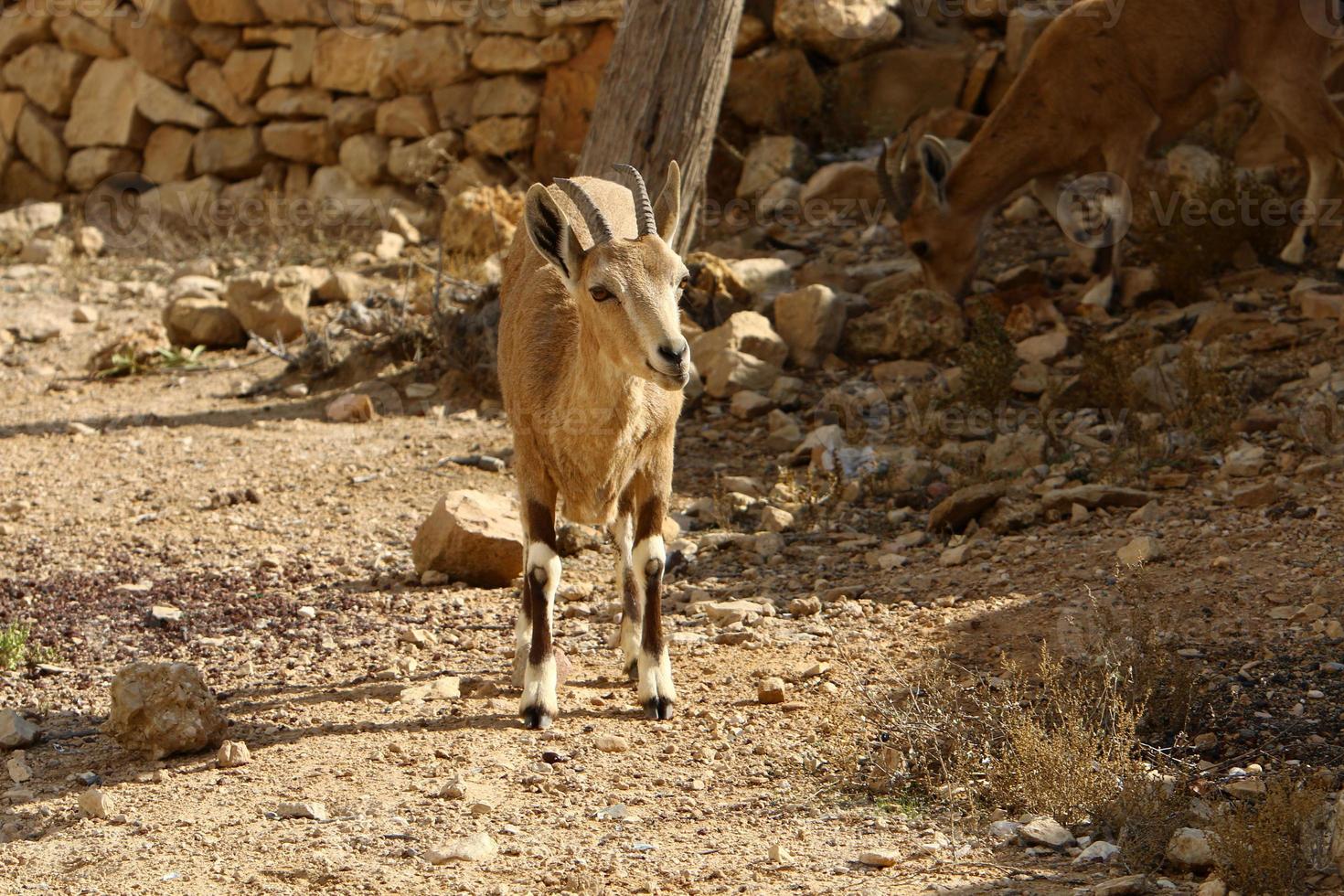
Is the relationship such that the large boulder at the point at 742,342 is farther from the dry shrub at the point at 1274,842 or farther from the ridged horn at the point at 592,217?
the dry shrub at the point at 1274,842

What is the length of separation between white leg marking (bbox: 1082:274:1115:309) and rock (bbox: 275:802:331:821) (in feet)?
23.1

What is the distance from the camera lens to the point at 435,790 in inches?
187

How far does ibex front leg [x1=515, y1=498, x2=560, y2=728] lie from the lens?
5293mm

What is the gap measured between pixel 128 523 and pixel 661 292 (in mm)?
3926

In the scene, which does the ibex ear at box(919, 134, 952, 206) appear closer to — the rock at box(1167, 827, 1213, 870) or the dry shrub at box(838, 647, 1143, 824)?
the dry shrub at box(838, 647, 1143, 824)

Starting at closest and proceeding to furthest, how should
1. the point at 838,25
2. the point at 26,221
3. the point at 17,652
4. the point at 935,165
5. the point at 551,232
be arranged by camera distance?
the point at 551,232 → the point at 17,652 → the point at 935,165 → the point at 838,25 → the point at 26,221

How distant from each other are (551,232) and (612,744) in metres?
1.81

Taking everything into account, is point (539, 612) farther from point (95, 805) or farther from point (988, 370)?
point (988, 370)

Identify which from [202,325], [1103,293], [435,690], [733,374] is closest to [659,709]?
[435,690]

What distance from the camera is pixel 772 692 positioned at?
17.7ft

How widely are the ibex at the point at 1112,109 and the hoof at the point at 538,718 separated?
6139mm

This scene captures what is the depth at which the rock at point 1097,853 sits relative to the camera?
4094 mm

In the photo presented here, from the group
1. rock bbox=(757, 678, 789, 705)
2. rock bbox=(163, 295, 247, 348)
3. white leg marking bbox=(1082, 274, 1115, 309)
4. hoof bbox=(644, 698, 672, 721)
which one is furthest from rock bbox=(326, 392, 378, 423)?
white leg marking bbox=(1082, 274, 1115, 309)

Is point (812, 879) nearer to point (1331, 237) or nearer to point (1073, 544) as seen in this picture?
point (1073, 544)
